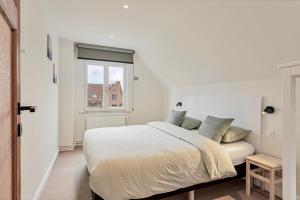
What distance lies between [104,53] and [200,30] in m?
2.63

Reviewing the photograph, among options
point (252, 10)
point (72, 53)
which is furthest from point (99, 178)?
point (72, 53)

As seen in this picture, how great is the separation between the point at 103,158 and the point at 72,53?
10.00ft

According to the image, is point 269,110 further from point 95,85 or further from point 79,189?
point 95,85

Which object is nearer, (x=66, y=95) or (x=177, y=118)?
(x=177, y=118)

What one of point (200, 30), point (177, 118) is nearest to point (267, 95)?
point (200, 30)

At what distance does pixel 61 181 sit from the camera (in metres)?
2.57

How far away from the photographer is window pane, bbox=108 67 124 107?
4.73m

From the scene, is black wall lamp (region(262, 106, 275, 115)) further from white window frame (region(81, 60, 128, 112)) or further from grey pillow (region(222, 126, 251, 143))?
white window frame (region(81, 60, 128, 112))

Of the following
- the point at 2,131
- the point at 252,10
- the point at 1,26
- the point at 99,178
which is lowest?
the point at 99,178

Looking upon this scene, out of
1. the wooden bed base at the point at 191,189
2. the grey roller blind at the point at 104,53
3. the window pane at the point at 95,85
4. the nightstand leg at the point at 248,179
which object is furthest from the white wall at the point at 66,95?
the nightstand leg at the point at 248,179

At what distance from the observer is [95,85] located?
15.0 ft

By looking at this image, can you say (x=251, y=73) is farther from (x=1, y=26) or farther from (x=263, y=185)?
(x=1, y=26)

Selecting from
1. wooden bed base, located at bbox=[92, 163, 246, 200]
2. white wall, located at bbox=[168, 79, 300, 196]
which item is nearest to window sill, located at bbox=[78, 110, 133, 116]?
white wall, located at bbox=[168, 79, 300, 196]

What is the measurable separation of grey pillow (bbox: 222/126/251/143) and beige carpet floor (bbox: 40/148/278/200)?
2.15 ft
